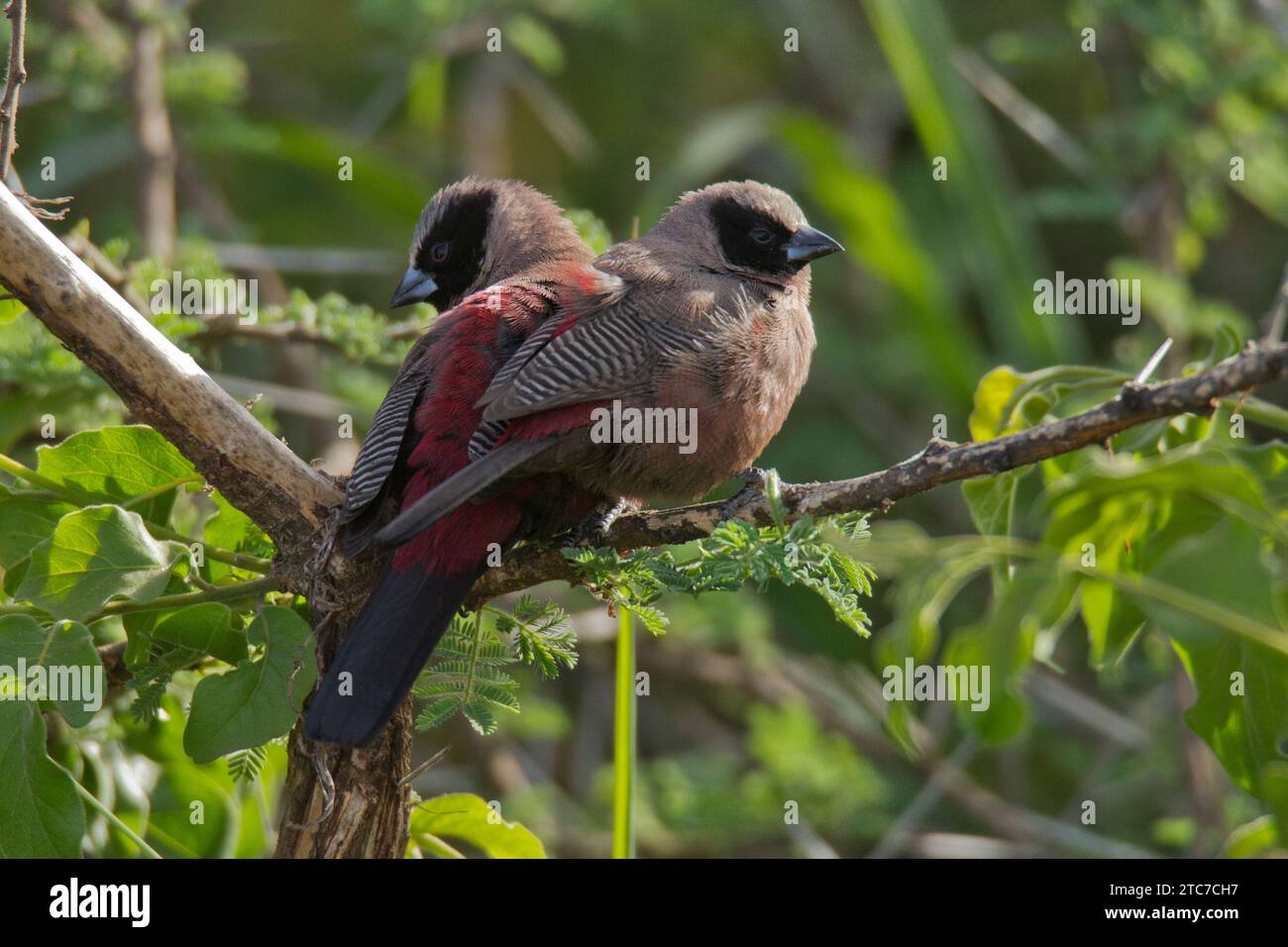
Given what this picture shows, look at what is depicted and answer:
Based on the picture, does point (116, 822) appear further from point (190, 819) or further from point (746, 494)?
point (746, 494)

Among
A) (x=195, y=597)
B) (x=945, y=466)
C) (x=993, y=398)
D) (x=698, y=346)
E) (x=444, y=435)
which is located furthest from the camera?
(x=698, y=346)

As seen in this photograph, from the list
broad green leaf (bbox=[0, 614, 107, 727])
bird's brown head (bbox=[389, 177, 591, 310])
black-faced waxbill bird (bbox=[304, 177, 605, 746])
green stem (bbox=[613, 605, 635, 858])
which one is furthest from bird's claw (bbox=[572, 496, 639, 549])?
broad green leaf (bbox=[0, 614, 107, 727])

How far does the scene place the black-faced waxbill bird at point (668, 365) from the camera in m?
2.78

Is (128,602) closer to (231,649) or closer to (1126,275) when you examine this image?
(231,649)

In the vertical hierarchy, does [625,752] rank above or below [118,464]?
below

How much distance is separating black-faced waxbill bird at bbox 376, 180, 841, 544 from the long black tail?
180 mm

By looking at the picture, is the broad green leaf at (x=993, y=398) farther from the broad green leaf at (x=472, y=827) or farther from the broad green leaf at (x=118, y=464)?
the broad green leaf at (x=118, y=464)

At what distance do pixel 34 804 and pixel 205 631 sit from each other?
39 centimetres

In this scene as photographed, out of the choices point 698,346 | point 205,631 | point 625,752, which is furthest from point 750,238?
point 205,631

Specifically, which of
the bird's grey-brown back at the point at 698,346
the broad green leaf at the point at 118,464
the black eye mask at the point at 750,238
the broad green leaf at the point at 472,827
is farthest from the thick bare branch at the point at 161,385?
the black eye mask at the point at 750,238

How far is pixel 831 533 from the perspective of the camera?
2359 millimetres

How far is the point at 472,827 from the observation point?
2723mm

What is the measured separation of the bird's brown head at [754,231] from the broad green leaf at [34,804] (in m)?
2.07

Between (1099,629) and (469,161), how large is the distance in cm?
473
